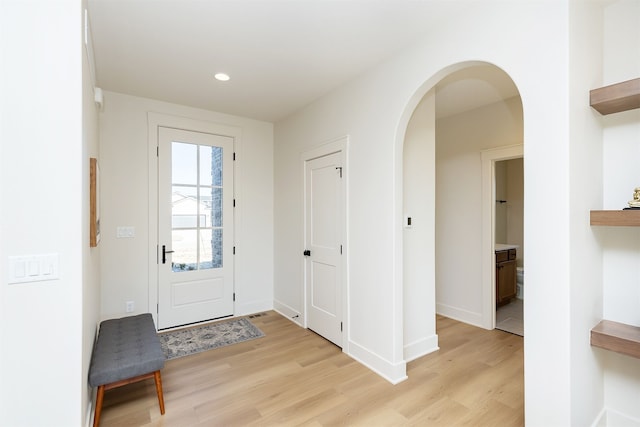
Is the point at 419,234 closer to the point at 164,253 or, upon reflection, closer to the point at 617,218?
the point at 617,218

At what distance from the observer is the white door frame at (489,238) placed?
11.6 feet

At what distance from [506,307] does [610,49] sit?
140 inches

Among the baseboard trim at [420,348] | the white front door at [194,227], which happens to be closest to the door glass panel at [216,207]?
the white front door at [194,227]

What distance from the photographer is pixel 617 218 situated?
1590 millimetres

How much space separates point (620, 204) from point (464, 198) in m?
2.07

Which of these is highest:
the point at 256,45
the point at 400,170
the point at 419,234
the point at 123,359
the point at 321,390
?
the point at 256,45

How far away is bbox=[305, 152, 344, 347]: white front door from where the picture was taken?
10.3 feet

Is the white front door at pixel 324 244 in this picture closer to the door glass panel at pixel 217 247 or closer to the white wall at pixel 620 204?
the door glass panel at pixel 217 247

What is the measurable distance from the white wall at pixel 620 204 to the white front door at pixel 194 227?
364 cm

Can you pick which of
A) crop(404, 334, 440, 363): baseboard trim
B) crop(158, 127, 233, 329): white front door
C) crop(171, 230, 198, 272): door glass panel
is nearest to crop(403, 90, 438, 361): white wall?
crop(404, 334, 440, 363): baseboard trim

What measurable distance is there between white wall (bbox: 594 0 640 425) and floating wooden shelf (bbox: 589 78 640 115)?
0.14m
